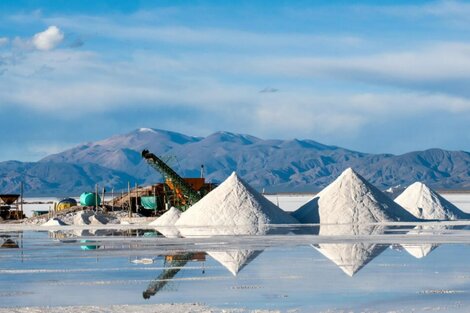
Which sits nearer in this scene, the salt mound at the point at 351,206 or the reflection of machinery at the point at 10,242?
the reflection of machinery at the point at 10,242

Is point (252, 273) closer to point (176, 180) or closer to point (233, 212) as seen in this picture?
point (233, 212)

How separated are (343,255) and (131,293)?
7692 mm

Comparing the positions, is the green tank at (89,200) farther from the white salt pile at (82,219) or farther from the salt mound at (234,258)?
the salt mound at (234,258)

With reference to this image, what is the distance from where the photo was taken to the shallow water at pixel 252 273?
1391 centimetres

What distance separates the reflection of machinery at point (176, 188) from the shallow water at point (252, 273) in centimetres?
1991

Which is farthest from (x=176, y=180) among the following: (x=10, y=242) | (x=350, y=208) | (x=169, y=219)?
(x=10, y=242)

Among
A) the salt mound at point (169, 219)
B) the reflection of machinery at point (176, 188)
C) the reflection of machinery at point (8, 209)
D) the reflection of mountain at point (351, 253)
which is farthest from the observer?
the reflection of machinery at point (8, 209)

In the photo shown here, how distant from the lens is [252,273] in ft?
57.8

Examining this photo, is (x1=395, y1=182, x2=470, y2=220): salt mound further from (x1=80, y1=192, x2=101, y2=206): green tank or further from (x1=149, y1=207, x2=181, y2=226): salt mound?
(x1=80, y1=192, x2=101, y2=206): green tank

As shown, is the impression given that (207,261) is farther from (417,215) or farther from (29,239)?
(417,215)

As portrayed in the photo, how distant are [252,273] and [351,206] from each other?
22.7 m

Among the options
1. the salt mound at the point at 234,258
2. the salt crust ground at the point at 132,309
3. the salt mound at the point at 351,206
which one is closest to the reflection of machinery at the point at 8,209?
the salt mound at the point at 351,206

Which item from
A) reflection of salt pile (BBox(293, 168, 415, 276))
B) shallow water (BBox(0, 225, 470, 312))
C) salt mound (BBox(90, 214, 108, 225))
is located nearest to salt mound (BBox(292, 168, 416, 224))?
reflection of salt pile (BBox(293, 168, 415, 276))

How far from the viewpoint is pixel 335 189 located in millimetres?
41375
